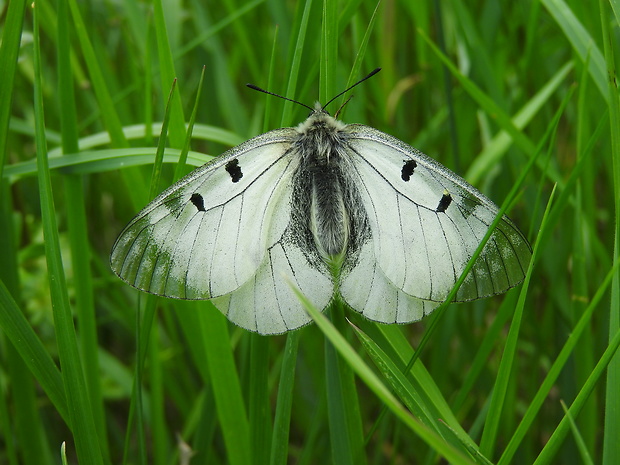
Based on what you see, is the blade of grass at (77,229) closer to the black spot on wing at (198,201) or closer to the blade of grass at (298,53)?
the black spot on wing at (198,201)

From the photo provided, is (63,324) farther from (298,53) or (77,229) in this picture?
(298,53)

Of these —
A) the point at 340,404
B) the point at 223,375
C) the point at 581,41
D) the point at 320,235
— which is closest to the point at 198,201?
the point at 320,235

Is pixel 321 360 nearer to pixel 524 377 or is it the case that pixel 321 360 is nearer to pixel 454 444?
pixel 524 377

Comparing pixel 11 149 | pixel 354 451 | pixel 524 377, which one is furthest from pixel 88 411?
pixel 524 377

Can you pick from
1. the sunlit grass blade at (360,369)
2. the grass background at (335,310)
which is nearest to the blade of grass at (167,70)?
the grass background at (335,310)

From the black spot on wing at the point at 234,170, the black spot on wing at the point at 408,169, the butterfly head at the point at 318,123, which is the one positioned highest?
the butterfly head at the point at 318,123

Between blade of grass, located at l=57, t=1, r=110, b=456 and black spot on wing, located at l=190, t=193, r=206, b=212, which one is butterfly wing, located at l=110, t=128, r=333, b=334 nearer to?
black spot on wing, located at l=190, t=193, r=206, b=212

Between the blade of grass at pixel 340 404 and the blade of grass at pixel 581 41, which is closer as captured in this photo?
the blade of grass at pixel 340 404
